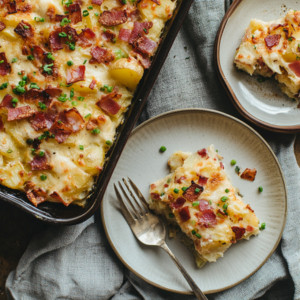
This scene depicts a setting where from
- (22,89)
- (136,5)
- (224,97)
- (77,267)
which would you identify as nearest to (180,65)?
(224,97)

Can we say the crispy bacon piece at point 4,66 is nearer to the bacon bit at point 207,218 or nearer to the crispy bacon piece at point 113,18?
the crispy bacon piece at point 113,18

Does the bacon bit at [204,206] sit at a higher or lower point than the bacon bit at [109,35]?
lower

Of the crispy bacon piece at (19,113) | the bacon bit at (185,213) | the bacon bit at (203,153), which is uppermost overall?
the crispy bacon piece at (19,113)

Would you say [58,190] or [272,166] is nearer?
[58,190]

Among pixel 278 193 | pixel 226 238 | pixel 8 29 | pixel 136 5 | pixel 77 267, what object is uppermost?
pixel 136 5

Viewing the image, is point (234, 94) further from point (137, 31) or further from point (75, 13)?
point (75, 13)

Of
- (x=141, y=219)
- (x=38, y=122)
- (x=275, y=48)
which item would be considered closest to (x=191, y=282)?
(x=141, y=219)

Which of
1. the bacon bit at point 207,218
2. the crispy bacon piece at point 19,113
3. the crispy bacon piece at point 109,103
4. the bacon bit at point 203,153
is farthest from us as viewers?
the bacon bit at point 203,153

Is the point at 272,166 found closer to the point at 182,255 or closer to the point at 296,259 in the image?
the point at 296,259

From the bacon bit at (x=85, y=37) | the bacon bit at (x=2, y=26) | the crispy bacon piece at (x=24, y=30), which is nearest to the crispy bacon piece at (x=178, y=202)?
the bacon bit at (x=85, y=37)
